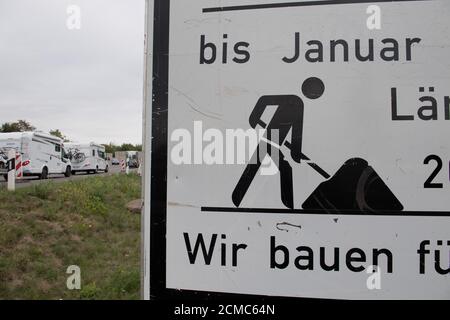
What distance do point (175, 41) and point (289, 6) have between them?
1.48 ft

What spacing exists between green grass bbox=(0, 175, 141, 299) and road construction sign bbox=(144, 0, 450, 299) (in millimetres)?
3529

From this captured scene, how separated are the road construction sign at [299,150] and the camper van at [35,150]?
17.9 metres

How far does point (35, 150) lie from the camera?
18312 millimetres

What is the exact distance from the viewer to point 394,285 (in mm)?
1265

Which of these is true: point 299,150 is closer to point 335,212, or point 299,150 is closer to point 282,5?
point 335,212

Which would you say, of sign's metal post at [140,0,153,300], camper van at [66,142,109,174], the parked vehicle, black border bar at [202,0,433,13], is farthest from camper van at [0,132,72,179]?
black border bar at [202,0,433,13]

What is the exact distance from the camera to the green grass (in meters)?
4.96

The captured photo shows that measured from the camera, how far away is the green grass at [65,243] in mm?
4965

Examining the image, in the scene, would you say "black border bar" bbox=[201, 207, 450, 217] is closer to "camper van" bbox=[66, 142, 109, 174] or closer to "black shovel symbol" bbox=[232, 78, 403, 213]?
"black shovel symbol" bbox=[232, 78, 403, 213]

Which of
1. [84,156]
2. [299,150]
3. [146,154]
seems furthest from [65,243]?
[84,156]

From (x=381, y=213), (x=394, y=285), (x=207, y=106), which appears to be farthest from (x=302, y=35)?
(x=394, y=285)

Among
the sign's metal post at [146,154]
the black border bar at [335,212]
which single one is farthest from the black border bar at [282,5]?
the black border bar at [335,212]

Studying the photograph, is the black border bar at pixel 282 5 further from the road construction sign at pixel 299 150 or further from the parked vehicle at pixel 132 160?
the parked vehicle at pixel 132 160
